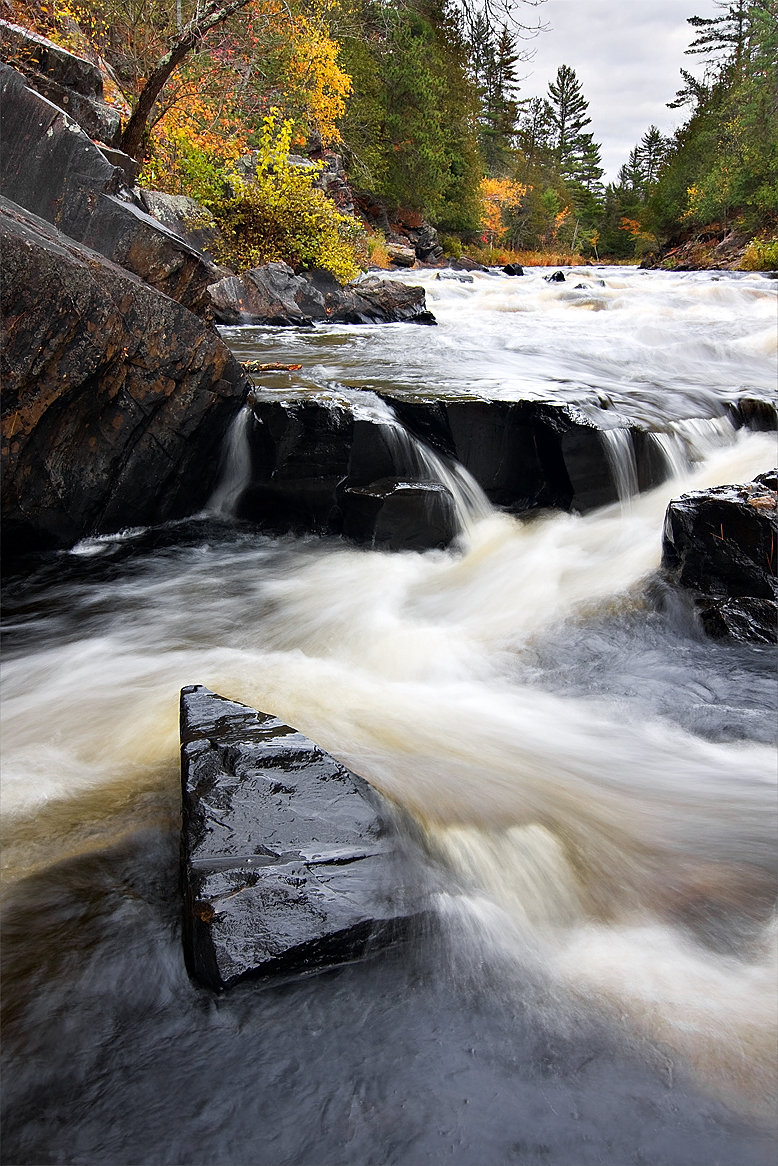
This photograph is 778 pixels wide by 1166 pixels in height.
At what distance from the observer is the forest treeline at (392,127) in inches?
456

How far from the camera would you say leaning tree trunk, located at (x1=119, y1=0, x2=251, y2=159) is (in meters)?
8.76

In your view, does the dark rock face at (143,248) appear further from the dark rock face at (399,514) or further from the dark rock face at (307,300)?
the dark rock face at (307,300)

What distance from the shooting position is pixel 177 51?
8.88 meters

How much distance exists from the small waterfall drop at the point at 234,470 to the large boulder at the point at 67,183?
1114mm

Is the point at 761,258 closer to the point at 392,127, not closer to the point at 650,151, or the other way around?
the point at 392,127

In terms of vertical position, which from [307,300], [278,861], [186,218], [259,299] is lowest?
[278,861]

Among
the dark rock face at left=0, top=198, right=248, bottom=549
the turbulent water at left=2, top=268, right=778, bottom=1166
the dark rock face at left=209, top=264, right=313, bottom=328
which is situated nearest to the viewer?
the turbulent water at left=2, top=268, right=778, bottom=1166

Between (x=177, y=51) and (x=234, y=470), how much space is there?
688 cm

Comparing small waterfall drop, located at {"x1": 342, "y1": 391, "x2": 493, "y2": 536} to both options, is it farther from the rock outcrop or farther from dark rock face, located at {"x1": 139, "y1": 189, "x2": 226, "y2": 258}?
dark rock face, located at {"x1": 139, "y1": 189, "x2": 226, "y2": 258}

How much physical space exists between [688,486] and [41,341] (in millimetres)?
5005

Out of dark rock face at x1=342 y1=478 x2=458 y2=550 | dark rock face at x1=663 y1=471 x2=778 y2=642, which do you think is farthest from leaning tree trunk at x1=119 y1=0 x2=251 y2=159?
A: dark rock face at x1=663 y1=471 x2=778 y2=642

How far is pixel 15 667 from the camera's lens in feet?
12.1

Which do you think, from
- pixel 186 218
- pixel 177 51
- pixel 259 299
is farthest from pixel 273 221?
pixel 177 51

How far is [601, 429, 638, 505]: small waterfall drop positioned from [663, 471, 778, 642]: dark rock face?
4.67ft
